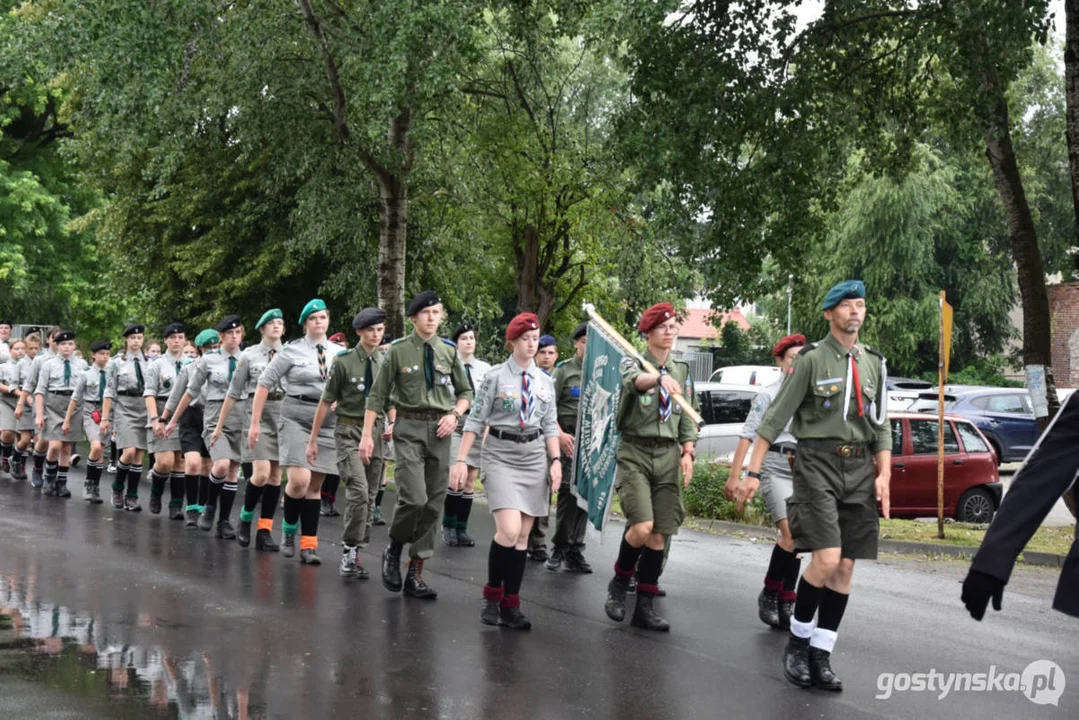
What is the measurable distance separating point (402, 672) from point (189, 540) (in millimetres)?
5634

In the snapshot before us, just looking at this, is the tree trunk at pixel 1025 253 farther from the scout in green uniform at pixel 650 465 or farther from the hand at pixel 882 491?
the hand at pixel 882 491

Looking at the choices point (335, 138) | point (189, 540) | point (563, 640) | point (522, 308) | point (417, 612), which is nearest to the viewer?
point (563, 640)

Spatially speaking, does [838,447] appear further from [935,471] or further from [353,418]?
[935,471]

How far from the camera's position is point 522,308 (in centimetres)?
2580

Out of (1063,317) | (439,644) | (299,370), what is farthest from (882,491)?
(1063,317)

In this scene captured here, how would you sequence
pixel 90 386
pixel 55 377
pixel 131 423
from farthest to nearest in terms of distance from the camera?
pixel 55 377, pixel 90 386, pixel 131 423

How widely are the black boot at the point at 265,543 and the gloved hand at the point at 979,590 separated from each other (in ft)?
27.4

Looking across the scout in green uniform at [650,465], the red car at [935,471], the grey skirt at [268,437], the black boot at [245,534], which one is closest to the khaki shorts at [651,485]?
the scout in green uniform at [650,465]

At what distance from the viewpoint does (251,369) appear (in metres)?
11.8

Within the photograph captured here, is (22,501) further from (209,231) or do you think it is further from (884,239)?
(884,239)

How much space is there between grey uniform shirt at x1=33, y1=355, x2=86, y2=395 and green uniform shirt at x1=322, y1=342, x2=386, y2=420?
7449mm

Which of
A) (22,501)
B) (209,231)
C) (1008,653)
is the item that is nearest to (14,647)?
(1008,653)

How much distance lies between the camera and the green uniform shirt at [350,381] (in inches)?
401

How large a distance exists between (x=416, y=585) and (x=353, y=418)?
170 cm
